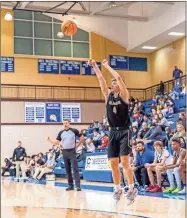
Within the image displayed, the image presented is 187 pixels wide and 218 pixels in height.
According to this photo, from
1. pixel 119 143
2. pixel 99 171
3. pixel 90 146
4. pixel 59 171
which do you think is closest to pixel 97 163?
pixel 99 171

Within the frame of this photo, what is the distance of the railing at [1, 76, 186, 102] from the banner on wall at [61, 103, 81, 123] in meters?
0.42

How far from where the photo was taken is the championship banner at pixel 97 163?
1090 cm

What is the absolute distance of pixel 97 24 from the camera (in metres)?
21.3

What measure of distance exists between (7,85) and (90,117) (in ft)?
14.6

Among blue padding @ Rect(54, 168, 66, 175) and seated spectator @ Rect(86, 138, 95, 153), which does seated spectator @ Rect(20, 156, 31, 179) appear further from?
seated spectator @ Rect(86, 138, 95, 153)

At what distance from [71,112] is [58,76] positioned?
2.23 meters

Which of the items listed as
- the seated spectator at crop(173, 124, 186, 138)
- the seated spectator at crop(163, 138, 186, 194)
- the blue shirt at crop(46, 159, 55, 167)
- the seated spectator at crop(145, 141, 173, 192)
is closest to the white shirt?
the seated spectator at crop(145, 141, 173, 192)

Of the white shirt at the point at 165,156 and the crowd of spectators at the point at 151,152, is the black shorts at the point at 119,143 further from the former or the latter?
the white shirt at the point at 165,156

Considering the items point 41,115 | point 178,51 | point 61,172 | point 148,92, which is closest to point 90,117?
point 41,115

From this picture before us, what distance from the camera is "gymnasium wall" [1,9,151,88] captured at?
20.1 metres

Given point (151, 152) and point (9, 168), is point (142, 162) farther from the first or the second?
point (9, 168)

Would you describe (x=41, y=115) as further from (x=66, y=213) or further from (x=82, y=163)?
(x=66, y=213)

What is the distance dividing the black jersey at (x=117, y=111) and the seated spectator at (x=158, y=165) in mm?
2829

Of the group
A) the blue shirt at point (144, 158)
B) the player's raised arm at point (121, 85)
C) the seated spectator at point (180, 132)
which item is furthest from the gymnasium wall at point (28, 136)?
the player's raised arm at point (121, 85)
